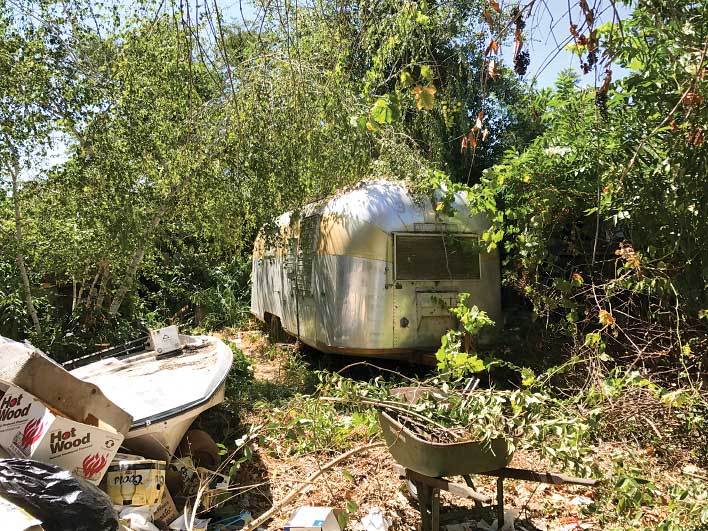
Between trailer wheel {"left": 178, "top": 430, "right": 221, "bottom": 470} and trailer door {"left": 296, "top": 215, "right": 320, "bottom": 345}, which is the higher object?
trailer door {"left": 296, "top": 215, "right": 320, "bottom": 345}

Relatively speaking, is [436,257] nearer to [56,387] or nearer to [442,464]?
[442,464]

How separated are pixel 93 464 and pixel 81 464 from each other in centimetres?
8

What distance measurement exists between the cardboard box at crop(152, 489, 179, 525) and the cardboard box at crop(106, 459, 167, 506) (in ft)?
0.28

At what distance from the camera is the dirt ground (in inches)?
157

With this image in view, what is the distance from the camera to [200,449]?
4816 millimetres

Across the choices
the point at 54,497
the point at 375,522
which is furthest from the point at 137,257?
the point at 375,522

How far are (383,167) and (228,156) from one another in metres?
2.07

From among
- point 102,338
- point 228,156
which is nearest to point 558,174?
point 228,156

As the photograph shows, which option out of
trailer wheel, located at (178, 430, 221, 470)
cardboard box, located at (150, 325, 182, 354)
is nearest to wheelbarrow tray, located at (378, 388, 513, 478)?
trailer wheel, located at (178, 430, 221, 470)

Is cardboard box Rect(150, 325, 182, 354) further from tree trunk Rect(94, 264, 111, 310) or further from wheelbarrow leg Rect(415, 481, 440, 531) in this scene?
wheelbarrow leg Rect(415, 481, 440, 531)

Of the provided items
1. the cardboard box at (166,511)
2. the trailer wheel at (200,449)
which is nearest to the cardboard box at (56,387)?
the cardboard box at (166,511)

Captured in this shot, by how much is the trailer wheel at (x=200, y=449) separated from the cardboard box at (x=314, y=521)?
1.43 m

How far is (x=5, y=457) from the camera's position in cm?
329

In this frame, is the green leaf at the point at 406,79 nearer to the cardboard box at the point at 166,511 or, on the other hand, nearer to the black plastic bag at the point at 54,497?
the black plastic bag at the point at 54,497
